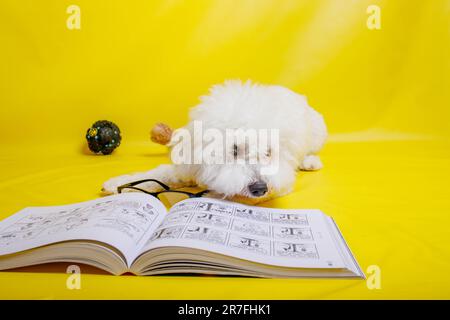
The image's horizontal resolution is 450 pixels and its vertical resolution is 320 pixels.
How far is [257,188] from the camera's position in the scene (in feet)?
4.01

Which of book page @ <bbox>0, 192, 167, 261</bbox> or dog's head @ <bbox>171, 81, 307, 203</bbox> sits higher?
dog's head @ <bbox>171, 81, 307, 203</bbox>

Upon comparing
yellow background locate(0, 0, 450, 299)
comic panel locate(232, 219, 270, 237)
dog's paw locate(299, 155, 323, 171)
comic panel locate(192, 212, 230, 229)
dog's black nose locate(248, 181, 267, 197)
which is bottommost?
comic panel locate(232, 219, 270, 237)

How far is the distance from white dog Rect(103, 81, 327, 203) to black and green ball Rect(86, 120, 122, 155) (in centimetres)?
78

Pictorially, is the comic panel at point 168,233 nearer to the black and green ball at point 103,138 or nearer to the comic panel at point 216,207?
the comic panel at point 216,207

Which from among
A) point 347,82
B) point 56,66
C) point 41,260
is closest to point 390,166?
point 347,82

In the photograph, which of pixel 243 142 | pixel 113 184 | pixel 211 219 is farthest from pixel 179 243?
pixel 113 184

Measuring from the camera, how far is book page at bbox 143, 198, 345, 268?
2.95 feet

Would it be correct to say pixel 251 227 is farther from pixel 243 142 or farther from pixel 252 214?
pixel 243 142

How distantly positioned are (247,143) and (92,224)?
538 millimetres

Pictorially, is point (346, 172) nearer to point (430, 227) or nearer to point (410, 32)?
point (430, 227)

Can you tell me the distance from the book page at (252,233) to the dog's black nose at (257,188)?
1.8 inches

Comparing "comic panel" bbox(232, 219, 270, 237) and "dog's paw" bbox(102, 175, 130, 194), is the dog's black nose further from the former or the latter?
"dog's paw" bbox(102, 175, 130, 194)

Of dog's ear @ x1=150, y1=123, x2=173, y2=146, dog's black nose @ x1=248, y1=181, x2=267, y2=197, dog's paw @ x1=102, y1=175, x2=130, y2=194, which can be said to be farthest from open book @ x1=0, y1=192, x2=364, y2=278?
dog's ear @ x1=150, y1=123, x2=173, y2=146

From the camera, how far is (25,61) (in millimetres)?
2434
